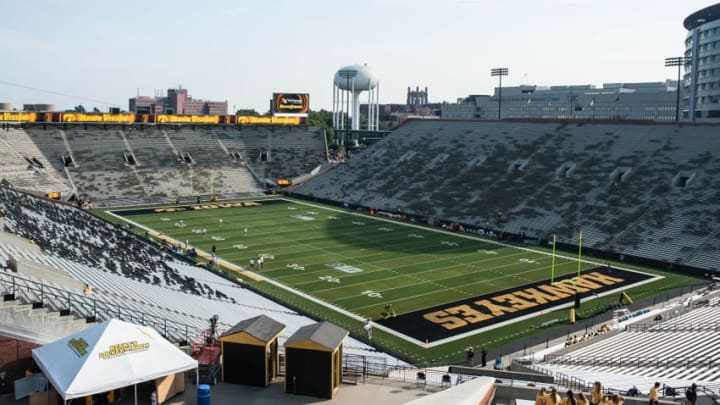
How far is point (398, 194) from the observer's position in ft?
185

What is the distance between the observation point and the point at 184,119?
71.6m

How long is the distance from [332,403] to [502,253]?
27.9m

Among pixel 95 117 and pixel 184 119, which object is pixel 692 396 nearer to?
pixel 95 117

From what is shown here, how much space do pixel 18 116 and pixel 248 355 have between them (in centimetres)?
5634

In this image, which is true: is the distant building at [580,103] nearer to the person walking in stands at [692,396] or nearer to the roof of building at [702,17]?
the roof of building at [702,17]

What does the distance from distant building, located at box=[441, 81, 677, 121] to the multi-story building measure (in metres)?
37.4

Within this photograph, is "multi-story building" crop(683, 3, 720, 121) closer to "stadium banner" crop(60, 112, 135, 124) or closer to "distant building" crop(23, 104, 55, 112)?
"stadium banner" crop(60, 112, 135, 124)

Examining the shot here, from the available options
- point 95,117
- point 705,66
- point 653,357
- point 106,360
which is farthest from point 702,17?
point 106,360

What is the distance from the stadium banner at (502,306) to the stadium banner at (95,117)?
48.2 m

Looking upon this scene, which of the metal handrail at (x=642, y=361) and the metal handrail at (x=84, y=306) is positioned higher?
the metal handrail at (x=84, y=306)

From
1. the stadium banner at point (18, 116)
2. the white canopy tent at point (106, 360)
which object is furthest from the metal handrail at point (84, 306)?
the stadium banner at point (18, 116)

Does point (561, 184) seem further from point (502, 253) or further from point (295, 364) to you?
point (295, 364)

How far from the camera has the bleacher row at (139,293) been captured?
54.8 ft

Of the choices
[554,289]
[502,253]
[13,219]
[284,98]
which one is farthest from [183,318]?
[284,98]
